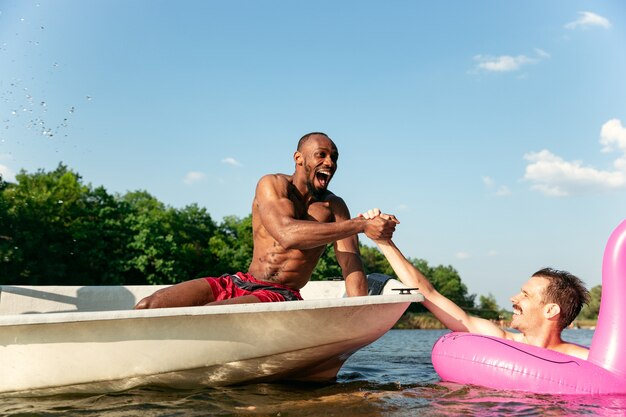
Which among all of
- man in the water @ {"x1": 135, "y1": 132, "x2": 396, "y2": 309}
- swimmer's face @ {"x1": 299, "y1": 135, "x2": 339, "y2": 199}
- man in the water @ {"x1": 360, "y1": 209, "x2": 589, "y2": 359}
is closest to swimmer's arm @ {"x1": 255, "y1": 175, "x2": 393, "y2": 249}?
man in the water @ {"x1": 135, "y1": 132, "x2": 396, "y2": 309}

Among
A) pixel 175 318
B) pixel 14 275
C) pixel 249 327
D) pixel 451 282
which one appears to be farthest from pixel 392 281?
pixel 451 282

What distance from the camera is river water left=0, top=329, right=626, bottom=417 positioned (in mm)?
3826

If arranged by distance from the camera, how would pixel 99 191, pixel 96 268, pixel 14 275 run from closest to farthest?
1. pixel 14 275
2. pixel 96 268
3. pixel 99 191

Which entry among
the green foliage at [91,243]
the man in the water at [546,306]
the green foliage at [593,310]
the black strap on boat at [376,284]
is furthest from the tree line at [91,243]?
the green foliage at [593,310]

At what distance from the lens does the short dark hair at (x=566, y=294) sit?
189 inches

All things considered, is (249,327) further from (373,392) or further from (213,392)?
(373,392)

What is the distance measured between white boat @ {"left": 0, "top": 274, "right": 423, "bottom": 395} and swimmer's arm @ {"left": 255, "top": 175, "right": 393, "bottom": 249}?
488 millimetres

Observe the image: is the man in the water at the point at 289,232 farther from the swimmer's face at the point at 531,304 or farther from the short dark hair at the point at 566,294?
the short dark hair at the point at 566,294

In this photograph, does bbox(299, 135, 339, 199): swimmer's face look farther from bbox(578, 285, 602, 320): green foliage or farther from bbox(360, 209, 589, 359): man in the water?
bbox(578, 285, 602, 320): green foliage

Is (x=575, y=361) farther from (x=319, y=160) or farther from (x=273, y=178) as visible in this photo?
(x=273, y=178)

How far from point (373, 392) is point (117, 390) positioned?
6.30ft

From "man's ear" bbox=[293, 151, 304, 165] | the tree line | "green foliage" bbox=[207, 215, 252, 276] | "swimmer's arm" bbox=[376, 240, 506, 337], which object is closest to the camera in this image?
"man's ear" bbox=[293, 151, 304, 165]

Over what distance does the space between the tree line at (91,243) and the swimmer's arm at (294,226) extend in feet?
85.5

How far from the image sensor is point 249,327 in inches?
167
